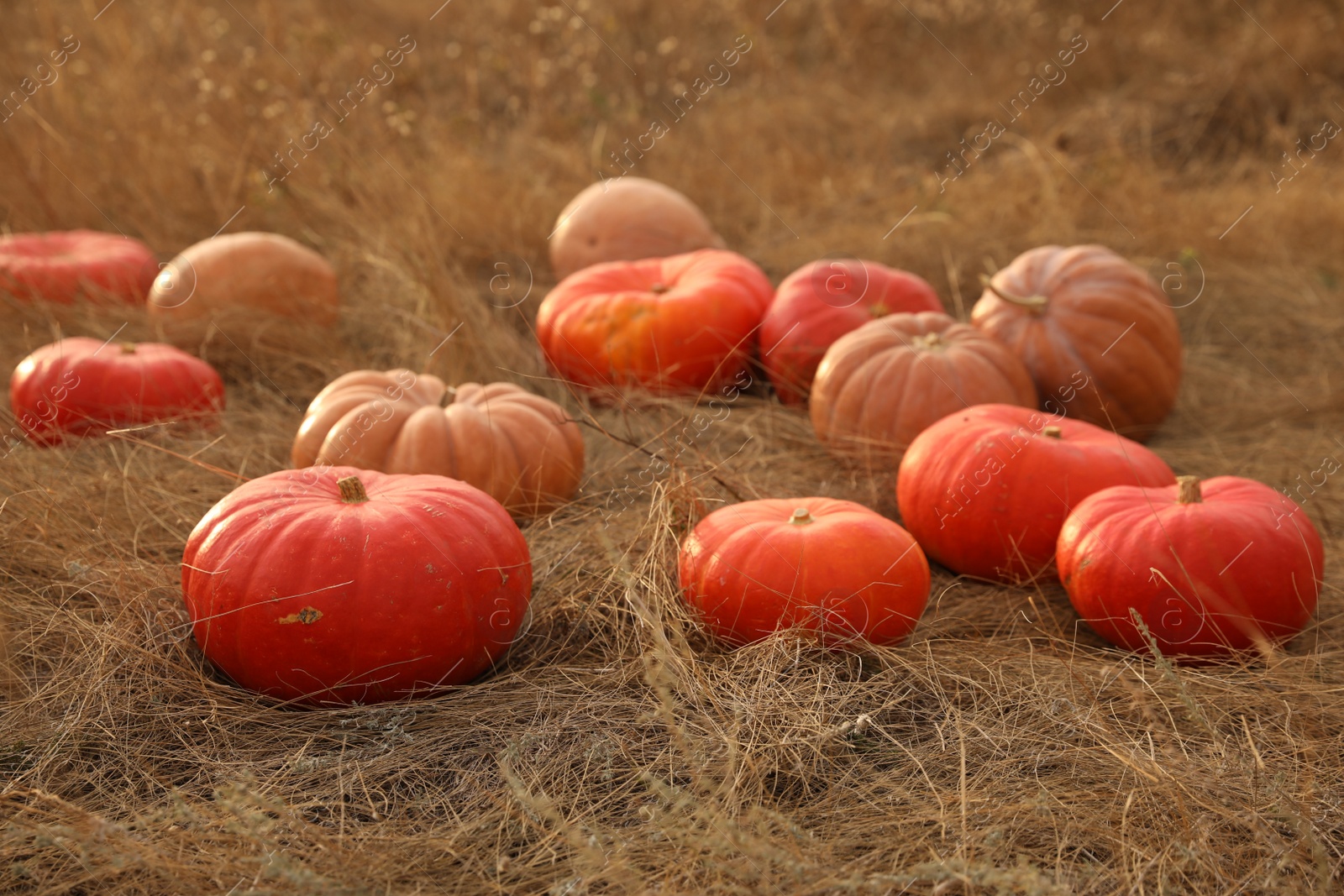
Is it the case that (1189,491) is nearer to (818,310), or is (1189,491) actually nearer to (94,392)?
(818,310)

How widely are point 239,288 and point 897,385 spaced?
2.67m

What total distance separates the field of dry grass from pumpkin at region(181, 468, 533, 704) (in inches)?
3.5

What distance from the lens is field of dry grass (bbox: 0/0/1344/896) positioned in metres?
1.74

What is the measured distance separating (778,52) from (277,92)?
178 inches

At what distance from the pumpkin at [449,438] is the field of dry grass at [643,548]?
186mm

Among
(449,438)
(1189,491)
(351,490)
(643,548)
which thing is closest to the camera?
(351,490)

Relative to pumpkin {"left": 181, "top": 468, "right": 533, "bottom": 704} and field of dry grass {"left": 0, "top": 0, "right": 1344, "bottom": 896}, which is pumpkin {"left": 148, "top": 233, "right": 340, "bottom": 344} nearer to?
field of dry grass {"left": 0, "top": 0, "right": 1344, "bottom": 896}

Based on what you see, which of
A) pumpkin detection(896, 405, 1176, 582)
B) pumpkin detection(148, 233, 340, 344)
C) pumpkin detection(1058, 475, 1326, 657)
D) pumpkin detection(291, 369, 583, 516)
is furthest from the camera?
pumpkin detection(148, 233, 340, 344)

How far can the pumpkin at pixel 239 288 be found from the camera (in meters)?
4.35

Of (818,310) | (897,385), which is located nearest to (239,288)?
(818,310)

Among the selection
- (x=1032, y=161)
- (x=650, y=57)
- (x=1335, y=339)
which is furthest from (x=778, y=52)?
(x=1335, y=339)

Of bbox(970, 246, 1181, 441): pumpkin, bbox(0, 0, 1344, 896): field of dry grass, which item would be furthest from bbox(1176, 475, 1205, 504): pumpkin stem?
bbox(970, 246, 1181, 441): pumpkin

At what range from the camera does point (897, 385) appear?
3.42 metres

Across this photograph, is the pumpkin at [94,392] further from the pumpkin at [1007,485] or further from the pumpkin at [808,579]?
the pumpkin at [1007,485]
